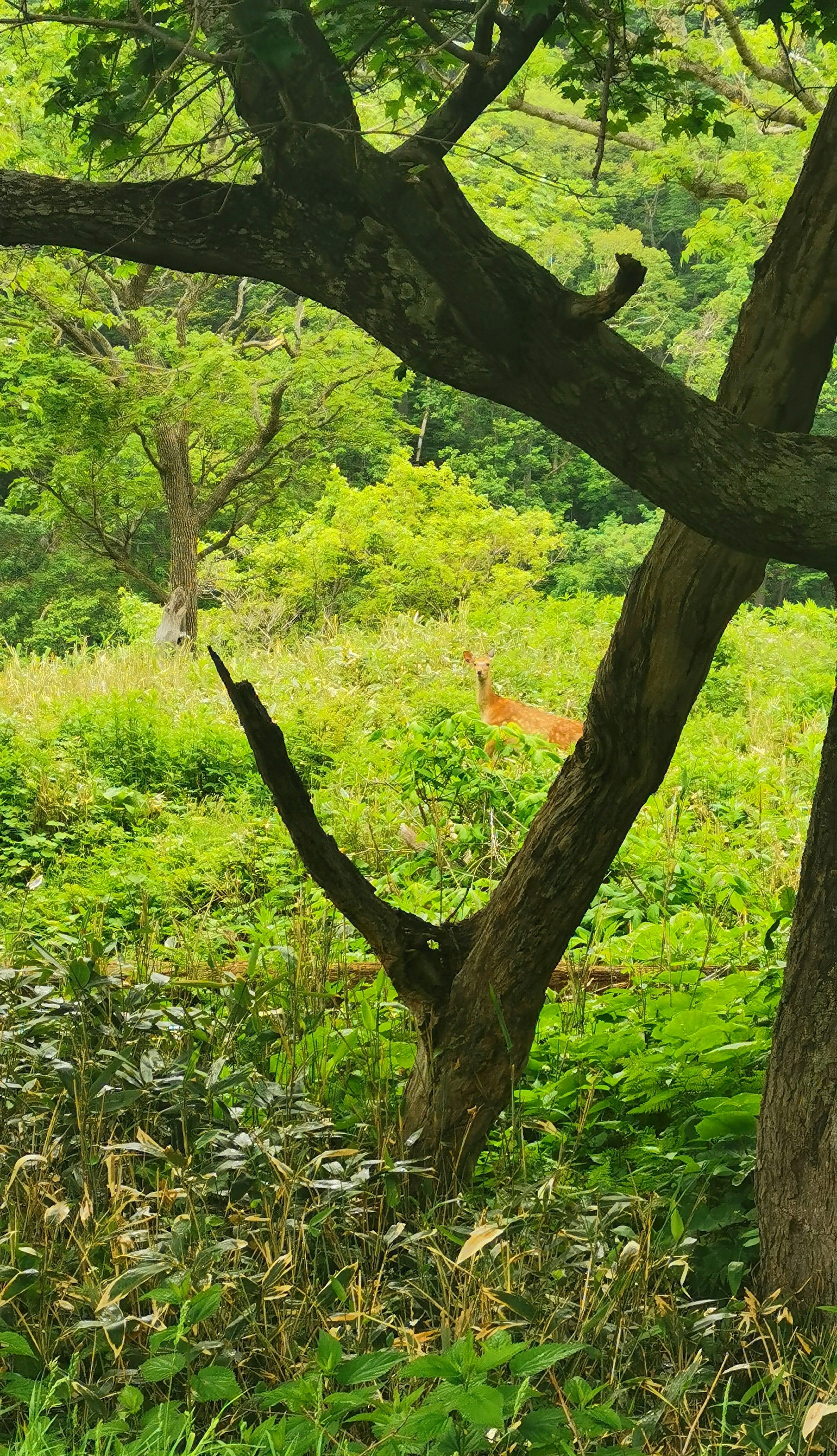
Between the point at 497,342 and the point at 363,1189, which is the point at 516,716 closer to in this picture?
the point at 363,1189

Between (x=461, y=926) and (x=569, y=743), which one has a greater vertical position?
(x=569, y=743)

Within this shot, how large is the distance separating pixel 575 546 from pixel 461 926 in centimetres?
3301

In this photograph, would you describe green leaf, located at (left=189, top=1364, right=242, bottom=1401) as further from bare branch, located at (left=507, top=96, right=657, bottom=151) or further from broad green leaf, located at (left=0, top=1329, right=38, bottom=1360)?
bare branch, located at (left=507, top=96, right=657, bottom=151)

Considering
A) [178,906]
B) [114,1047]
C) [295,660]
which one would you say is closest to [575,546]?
[295,660]

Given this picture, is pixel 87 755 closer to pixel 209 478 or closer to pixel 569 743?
pixel 569 743

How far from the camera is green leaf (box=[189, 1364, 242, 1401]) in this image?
2.01m

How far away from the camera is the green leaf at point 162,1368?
2.02 m

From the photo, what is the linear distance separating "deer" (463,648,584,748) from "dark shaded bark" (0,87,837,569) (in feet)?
15.4

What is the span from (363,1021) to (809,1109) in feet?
4.13

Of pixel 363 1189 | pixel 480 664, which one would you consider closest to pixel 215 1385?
pixel 363 1189

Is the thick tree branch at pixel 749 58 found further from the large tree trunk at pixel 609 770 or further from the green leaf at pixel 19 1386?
the green leaf at pixel 19 1386

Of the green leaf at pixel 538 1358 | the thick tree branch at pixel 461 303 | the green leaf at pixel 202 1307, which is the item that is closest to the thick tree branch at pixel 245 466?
the thick tree branch at pixel 461 303

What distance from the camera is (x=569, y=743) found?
7434 millimetres

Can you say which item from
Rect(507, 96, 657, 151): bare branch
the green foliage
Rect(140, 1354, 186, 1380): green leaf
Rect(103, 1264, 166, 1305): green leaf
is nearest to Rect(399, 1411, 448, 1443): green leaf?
Rect(140, 1354, 186, 1380): green leaf
